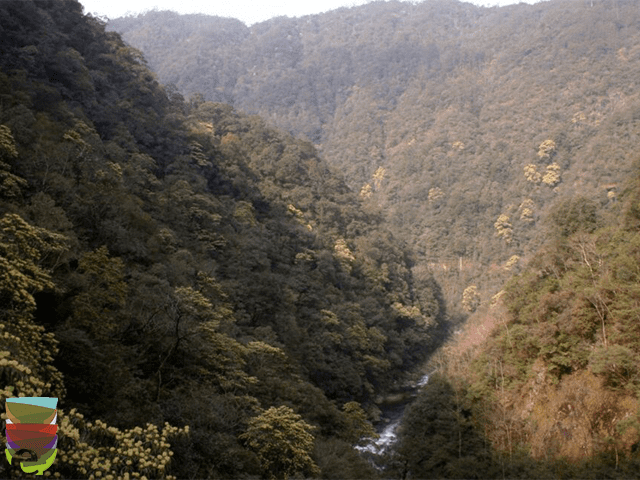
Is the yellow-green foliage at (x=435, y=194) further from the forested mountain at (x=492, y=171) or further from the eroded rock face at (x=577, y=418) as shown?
the eroded rock face at (x=577, y=418)

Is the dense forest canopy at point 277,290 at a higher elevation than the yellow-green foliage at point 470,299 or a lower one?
higher

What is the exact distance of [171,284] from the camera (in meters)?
19.5

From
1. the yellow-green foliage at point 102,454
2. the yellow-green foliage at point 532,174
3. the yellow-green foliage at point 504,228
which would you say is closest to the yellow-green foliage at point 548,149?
the yellow-green foliage at point 532,174

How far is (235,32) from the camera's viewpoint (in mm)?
149875

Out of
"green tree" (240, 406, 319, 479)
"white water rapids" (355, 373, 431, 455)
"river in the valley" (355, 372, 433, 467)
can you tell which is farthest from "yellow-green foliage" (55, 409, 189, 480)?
"white water rapids" (355, 373, 431, 455)

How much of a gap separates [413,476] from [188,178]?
2299cm

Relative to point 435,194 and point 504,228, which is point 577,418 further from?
point 435,194

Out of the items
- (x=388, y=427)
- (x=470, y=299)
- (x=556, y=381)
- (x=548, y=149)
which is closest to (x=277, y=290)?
(x=388, y=427)

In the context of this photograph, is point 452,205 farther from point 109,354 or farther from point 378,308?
point 109,354

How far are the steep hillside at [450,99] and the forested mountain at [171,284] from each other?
22.8 metres

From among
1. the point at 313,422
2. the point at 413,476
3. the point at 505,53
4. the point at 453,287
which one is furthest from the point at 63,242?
the point at 505,53

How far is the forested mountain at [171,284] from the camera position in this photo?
9.48m

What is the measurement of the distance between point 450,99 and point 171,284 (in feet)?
312

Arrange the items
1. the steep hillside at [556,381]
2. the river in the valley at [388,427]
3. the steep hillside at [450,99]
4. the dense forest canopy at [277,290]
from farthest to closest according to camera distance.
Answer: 1. the steep hillside at [450,99]
2. the river in the valley at [388,427]
3. the steep hillside at [556,381]
4. the dense forest canopy at [277,290]
